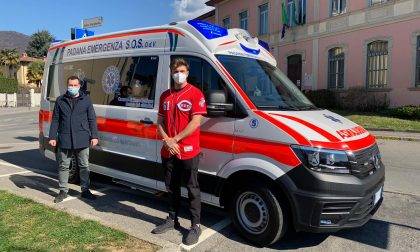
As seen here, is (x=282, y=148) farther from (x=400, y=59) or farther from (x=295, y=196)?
(x=400, y=59)

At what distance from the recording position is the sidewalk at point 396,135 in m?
13.9

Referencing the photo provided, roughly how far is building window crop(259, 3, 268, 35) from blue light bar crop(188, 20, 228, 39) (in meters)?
25.1

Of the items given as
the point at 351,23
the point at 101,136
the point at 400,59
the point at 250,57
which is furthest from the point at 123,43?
the point at 351,23

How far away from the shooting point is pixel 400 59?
764 inches

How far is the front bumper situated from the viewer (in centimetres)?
382

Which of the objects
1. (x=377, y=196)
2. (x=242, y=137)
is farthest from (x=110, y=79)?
(x=377, y=196)

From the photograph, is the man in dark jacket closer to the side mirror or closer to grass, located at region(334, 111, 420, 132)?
the side mirror

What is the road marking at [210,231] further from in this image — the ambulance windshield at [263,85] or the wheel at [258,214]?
the ambulance windshield at [263,85]

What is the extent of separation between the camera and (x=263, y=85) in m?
4.77

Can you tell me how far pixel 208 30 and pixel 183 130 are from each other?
4.83 feet

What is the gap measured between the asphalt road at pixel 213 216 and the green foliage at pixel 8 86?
165ft

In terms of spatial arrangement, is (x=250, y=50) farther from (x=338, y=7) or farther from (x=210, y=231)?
(x=338, y=7)

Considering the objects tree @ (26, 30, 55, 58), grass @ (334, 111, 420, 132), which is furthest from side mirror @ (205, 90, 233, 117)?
tree @ (26, 30, 55, 58)

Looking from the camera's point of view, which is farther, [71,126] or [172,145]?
[71,126]
